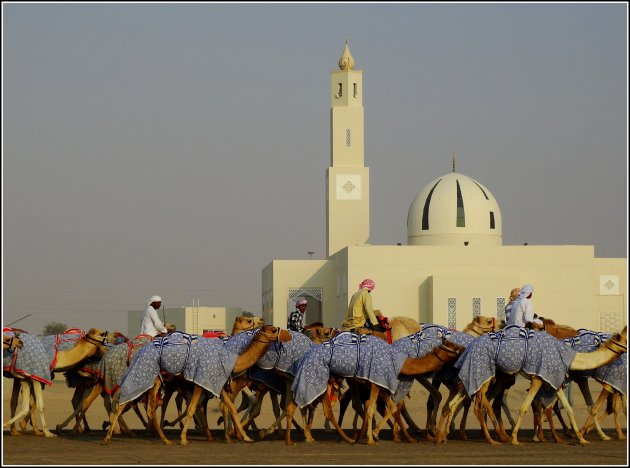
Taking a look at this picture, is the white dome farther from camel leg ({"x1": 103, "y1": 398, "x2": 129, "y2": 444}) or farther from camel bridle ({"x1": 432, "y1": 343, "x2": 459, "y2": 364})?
camel leg ({"x1": 103, "y1": 398, "x2": 129, "y2": 444})

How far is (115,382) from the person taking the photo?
1486cm

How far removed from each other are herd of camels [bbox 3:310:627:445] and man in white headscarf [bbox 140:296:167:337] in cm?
68

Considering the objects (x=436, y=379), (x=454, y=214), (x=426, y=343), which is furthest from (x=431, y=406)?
(x=454, y=214)

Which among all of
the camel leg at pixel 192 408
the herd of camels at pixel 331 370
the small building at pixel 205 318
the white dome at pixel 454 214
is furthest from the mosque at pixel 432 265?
the camel leg at pixel 192 408

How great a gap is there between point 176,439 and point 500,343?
380 cm

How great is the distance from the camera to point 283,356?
48.2 feet

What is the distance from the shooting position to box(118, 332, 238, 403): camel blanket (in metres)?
13.8

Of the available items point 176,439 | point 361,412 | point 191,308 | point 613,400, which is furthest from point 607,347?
point 191,308

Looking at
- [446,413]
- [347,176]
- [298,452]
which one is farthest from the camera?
[347,176]

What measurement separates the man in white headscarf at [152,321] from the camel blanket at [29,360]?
5.99ft

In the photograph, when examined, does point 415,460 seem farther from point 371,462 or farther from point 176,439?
point 176,439

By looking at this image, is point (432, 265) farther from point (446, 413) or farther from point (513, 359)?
point (513, 359)

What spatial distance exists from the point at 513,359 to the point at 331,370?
1.90 m

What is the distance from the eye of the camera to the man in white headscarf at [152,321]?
16344 mm
